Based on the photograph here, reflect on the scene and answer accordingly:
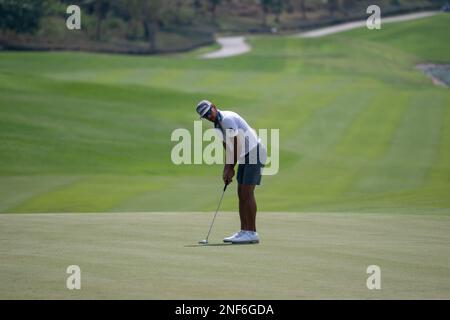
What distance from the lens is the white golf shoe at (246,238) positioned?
49.5 feet

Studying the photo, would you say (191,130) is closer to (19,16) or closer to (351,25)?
(19,16)

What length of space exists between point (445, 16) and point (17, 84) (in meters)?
69.1

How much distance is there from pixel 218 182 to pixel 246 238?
18159 mm

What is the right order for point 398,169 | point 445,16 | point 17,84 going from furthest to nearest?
1. point 445,16
2. point 17,84
3. point 398,169

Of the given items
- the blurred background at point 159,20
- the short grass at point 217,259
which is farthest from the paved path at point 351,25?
the short grass at point 217,259

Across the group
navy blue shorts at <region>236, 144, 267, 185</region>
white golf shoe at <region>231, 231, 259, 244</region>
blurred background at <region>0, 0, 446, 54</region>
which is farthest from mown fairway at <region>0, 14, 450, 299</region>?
blurred background at <region>0, 0, 446, 54</region>

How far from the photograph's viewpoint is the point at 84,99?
168 ft

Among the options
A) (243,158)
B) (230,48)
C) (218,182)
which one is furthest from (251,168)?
(230,48)

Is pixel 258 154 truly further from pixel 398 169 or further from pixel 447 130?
pixel 447 130

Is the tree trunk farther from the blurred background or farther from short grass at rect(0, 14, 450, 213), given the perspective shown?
short grass at rect(0, 14, 450, 213)

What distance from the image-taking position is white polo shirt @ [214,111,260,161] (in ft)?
48.9

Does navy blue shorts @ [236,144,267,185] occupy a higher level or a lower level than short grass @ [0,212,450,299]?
higher

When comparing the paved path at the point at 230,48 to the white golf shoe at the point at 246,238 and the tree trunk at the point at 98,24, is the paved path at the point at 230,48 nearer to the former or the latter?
the tree trunk at the point at 98,24
